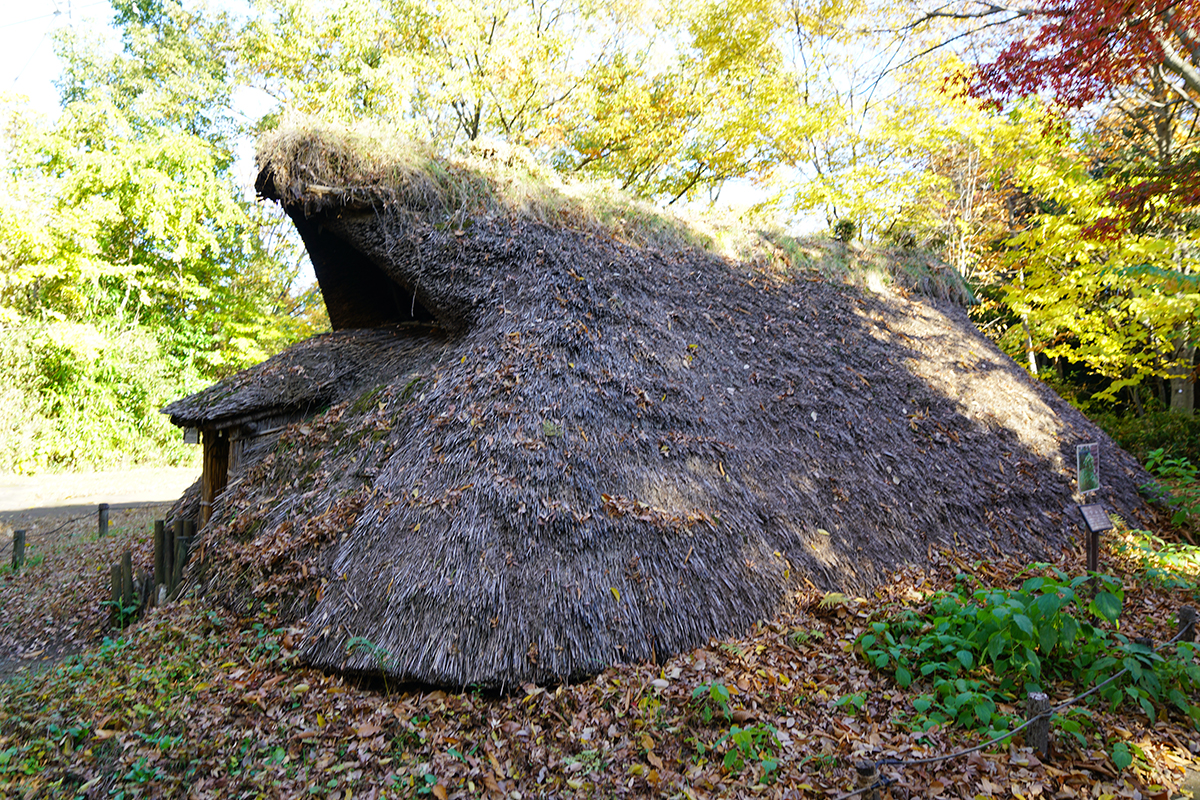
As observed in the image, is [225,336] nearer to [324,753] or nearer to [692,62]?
[692,62]

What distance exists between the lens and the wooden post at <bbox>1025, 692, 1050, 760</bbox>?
3.00 m

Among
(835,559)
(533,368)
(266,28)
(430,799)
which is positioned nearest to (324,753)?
(430,799)

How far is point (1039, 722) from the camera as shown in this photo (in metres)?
3.03

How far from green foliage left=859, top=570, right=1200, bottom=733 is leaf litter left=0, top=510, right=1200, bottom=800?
4.7 inches

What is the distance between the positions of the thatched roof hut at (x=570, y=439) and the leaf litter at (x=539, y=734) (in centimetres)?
22

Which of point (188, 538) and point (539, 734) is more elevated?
point (188, 538)

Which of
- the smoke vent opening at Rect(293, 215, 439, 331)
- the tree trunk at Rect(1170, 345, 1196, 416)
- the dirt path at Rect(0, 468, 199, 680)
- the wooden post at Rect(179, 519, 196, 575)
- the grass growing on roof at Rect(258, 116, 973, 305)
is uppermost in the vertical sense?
the grass growing on roof at Rect(258, 116, 973, 305)

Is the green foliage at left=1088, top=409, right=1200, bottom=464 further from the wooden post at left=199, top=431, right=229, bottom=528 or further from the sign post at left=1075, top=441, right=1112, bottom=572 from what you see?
the wooden post at left=199, top=431, right=229, bottom=528

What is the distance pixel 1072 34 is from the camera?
5602 millimetres

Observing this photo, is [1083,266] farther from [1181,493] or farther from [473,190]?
[473,190]

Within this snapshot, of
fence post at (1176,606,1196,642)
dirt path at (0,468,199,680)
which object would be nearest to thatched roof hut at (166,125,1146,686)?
fence post at (1176,606,1196,642)

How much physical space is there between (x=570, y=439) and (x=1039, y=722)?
127 inches

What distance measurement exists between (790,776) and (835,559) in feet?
7.54

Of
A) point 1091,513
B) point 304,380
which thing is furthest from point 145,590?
point 1091,513
